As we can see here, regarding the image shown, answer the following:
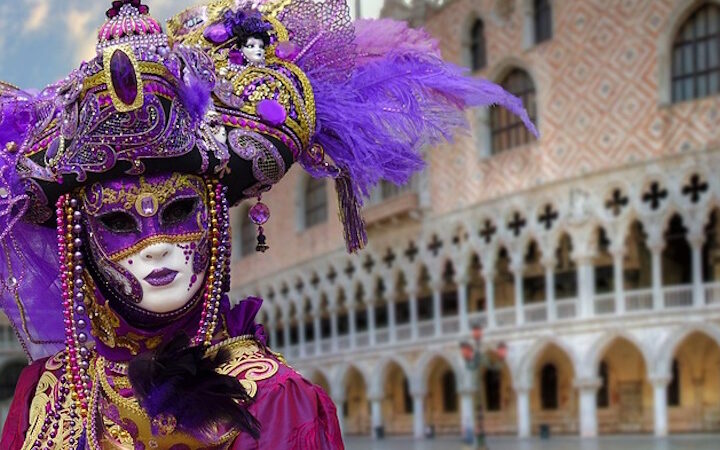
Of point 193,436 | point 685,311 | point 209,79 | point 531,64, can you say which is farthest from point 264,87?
point 531,64

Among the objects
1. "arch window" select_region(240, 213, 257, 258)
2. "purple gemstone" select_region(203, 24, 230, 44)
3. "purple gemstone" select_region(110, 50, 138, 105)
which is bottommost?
"purple gemstone" select_region(110, 50, 138, 105)

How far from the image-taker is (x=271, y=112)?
172 centimetres

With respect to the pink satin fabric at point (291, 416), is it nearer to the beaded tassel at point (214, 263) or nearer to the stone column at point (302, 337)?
the beaded tassel at point (214, 263)

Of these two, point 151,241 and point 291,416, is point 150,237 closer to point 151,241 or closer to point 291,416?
point 151,241

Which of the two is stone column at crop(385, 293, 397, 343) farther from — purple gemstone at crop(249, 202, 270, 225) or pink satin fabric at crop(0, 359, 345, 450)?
pink satin fabric at crop(0, 359, 345, 450)

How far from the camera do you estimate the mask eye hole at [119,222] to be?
170 centimetres

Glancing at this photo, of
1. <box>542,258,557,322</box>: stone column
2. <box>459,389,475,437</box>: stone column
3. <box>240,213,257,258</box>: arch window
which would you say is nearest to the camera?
<box>542,258,557,322</box>: stone column

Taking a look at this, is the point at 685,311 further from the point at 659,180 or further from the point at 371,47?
the point at 371,47

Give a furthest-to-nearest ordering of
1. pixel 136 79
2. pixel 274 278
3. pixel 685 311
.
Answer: pixel 274 278 < pixel 685 311 < pixel 136 79

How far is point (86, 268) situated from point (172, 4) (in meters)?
0.63

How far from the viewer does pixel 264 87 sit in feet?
5.76

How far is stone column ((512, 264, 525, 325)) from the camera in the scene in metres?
19.2

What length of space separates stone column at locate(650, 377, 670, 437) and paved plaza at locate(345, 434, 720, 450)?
8.1 inches

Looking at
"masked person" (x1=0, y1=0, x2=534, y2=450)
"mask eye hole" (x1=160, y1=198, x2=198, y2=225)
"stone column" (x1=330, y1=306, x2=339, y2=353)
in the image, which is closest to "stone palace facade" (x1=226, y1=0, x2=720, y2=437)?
"stone column" (x1=330, y1=306, x2=339, y2=353)
